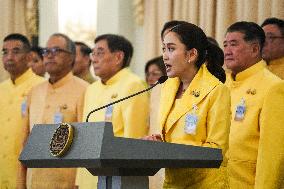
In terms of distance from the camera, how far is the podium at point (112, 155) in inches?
81.5

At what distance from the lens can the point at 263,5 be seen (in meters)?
4.88

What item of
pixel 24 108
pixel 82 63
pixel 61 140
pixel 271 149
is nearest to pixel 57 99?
pixel 24 108

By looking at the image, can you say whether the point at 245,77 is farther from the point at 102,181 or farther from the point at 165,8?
the point at 165,8

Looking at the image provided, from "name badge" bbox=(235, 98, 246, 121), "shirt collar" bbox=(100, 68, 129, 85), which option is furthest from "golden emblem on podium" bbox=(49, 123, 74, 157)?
"shirt collar" bbox=(100, 68, 129, 85)

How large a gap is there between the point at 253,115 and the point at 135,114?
831 mm

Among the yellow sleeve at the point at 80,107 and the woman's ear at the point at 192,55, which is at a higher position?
the woman's ear at the point at 192,55

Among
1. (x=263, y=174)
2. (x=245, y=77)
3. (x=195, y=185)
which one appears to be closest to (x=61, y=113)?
(x=245, y=77)

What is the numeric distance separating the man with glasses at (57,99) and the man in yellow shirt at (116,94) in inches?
9.0

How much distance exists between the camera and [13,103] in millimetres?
5012

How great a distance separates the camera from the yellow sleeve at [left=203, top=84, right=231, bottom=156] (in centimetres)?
264

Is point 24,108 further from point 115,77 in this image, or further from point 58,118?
point 115,77

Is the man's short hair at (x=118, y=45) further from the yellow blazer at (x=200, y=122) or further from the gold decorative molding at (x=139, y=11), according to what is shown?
the gold decorative molding at (x=139, y=11)

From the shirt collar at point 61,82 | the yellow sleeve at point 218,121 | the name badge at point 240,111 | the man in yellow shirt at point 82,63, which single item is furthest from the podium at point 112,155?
the man in yellow shirt at point 82,63

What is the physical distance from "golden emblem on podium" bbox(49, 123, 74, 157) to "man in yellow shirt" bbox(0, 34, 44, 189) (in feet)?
8.58
